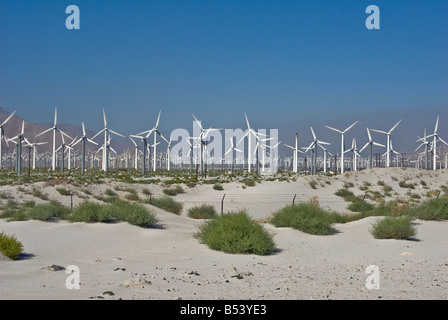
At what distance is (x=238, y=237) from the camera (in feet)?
59.8

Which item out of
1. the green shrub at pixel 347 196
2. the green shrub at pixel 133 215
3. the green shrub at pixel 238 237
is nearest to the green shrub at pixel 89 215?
the green shrub at pixel 133 215

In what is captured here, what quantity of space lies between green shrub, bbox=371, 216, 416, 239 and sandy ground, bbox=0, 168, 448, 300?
1.38ft

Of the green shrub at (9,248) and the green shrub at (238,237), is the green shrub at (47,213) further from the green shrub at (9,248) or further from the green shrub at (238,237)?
the green shrub at (238,237)

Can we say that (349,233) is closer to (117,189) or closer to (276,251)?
(276,251)

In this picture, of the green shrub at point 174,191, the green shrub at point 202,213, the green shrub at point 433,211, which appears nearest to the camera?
the green shrub at point 433,211

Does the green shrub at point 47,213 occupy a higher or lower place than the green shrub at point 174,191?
higher

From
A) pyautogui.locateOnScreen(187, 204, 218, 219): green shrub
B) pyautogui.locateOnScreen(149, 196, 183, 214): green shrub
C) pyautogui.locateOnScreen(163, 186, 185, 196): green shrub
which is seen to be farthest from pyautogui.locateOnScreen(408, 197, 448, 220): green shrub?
pyautogui.locateOnScreen(163, 186, 185, 196): green shrub

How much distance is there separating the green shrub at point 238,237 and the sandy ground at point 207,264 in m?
0.34

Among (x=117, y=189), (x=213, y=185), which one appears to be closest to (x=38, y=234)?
(x=117, y=189)

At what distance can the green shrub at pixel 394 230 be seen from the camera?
2286 cm

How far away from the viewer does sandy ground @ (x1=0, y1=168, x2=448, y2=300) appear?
12.0 meters

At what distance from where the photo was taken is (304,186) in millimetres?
59156

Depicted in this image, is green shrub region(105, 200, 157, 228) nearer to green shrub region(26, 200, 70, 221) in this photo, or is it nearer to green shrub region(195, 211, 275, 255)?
green shrub region(26, 200, 70, 221)
